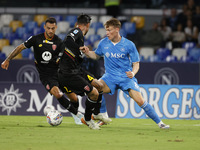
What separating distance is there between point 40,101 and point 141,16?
8.06m

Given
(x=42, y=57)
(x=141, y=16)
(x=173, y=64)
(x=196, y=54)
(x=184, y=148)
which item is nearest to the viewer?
(x=184, y=148)

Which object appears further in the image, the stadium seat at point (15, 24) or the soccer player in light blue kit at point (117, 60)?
the stadium seat at point (15, 24)

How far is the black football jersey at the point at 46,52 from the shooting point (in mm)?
8992

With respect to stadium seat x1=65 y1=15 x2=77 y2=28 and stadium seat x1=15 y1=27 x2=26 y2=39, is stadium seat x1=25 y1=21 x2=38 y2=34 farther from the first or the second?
stadium seat x1=65 y1=15 x2=77 y2=28

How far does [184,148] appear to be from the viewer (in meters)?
5.54

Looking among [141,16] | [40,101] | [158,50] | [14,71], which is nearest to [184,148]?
[40,101]

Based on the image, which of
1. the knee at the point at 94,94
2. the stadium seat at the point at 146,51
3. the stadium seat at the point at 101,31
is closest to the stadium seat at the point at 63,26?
the stadium seat at the point at 101,31

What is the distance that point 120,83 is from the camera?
823 centimetres

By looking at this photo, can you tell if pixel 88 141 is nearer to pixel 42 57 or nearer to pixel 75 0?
pixel 42 57

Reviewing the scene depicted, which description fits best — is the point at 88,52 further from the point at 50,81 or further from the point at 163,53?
the point at 163,53

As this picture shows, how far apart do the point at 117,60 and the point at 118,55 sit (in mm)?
101

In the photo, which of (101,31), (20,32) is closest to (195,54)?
(101,31)

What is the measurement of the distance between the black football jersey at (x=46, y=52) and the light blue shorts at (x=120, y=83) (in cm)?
127

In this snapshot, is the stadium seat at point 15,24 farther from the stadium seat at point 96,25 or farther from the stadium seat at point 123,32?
the stadium seat at point 123,32
